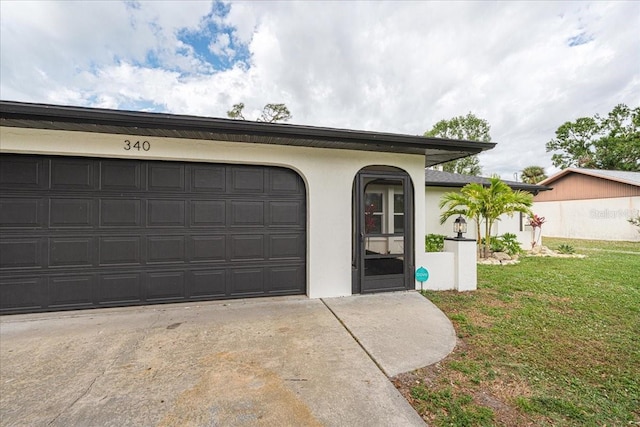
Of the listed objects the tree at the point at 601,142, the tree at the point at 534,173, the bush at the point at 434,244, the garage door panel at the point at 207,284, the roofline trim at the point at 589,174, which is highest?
the tree at the point at 601,142

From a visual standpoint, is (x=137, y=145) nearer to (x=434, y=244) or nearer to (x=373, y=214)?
(x=373, y=214)

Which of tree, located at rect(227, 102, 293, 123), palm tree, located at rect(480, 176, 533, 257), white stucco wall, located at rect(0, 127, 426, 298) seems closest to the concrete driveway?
white stucco wall, located at rect(0, 127, 426, 298)

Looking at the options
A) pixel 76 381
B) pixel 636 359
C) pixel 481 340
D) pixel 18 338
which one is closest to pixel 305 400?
pixel 76 381

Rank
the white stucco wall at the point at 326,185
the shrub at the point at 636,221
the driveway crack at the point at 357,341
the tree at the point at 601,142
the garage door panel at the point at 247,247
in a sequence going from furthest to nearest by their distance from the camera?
the tree at the point at 601,142, the shrub at the point at 636,221, the garage door panel at the point at 247,247, the white stucco wall at the point at 326,185, the driveway crack at the point at 357,341

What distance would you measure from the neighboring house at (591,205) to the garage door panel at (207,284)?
19821 mm

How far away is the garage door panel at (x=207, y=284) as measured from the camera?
4383mm

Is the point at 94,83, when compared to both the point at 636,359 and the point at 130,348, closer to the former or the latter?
the point at 130,348

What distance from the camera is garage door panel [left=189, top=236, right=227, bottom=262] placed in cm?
439

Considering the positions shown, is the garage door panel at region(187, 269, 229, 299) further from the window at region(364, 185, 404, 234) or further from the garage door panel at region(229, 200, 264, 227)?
the window at region(364, 185, 404, 234)

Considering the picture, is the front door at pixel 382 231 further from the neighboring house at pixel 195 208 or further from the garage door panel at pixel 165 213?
the garage door panel at pixel 165 213

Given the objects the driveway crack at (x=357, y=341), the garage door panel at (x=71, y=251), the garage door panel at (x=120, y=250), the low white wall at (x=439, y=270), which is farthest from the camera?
the low white wall at (x=439, y=270)

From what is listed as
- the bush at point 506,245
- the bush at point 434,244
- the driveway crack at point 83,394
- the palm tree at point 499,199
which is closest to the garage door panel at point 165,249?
the driveway crack at point 83,394

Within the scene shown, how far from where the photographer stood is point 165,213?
14.1 feet

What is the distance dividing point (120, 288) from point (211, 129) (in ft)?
9.31
